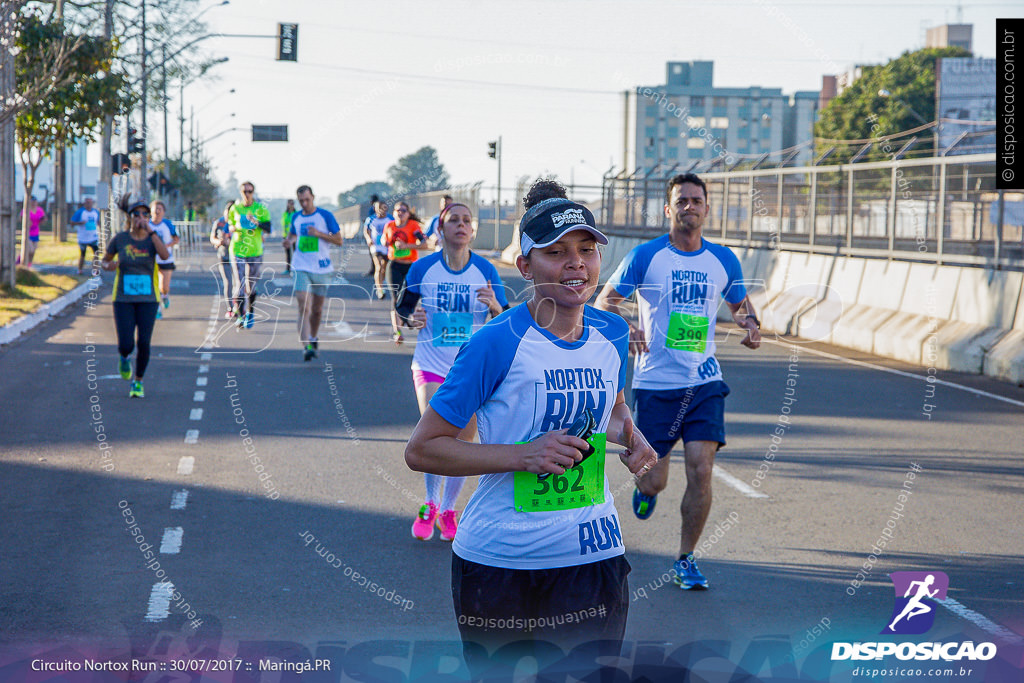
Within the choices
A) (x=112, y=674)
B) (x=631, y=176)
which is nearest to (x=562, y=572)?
(x=112, y=674)

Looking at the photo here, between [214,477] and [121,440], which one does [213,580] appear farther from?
[121,440]

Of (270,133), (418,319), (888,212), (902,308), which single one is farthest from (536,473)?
(270,133)

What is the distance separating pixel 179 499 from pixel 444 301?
2364 millimetres

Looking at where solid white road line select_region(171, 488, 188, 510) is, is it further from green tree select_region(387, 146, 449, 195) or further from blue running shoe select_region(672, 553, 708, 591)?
green tree select_region(387, 146, 449, 195)

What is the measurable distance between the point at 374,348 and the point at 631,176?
19.6 m

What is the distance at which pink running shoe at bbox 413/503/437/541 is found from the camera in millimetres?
7215

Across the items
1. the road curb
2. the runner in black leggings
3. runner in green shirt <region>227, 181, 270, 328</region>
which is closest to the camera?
the runner in black leggings

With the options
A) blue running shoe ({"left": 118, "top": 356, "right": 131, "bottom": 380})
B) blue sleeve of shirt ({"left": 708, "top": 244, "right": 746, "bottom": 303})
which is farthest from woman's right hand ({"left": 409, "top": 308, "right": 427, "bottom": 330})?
blue running shoe ({"left": 118, "top": 356, "right": 131, "bottom": 380})

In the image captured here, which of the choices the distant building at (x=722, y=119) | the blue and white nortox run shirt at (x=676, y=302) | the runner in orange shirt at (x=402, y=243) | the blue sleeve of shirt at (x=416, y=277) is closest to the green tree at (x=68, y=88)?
the runner in orange shirt at (x=402, y=243)

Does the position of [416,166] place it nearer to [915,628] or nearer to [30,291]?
[30,291]

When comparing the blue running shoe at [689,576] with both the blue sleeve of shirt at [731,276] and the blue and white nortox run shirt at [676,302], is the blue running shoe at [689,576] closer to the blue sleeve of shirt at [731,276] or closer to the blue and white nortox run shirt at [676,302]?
the blue and white nortox run shirt at [676,302]

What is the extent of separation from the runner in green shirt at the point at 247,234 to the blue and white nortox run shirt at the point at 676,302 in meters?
13.6

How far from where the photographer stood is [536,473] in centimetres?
338

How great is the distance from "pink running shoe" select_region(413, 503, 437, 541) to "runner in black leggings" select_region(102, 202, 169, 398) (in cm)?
604
